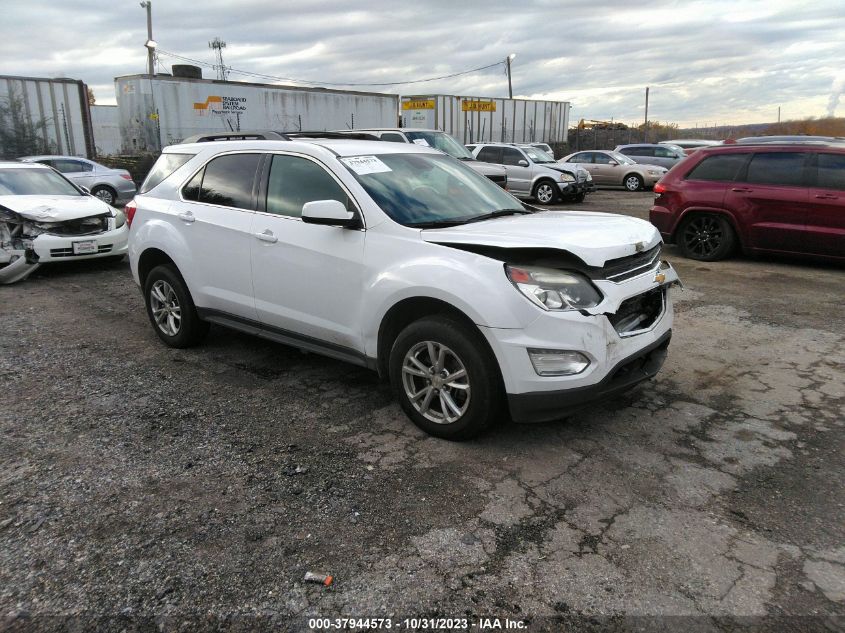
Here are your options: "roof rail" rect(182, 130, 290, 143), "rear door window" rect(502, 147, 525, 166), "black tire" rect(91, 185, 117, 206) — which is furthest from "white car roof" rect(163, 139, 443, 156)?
"rear door window" rect(502, 147, 525, 166)

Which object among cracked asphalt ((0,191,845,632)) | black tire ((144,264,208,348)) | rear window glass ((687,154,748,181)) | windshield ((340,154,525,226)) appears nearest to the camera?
cracked asphalt ((0,191,845,632))

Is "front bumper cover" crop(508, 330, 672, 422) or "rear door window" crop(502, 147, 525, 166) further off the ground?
Answer: "rear door window" crop(502, 147, 525, 166)

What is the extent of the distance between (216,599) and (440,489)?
1.21 metres

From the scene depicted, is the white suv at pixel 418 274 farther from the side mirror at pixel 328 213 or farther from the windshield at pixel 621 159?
the windshield at pixel 621 159

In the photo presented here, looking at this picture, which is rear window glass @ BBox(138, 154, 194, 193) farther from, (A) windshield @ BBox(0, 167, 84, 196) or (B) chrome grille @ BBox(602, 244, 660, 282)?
(A) windshield @ BBox(0, 167, 84, 196)

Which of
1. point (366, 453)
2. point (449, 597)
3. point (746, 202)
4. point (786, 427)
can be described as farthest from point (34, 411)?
point (746, 202)

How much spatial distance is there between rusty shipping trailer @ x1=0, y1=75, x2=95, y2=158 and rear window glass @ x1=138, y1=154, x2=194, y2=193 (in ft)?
54.6

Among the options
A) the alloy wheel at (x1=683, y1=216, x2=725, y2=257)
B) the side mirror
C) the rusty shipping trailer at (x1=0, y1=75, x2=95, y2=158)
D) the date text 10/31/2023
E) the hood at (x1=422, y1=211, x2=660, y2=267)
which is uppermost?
the rusty shipping trailer at (x1=0, y1=75, x2=95, y2=158)

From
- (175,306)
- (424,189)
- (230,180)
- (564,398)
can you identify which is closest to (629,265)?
(564,398)

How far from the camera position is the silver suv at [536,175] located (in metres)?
16.9

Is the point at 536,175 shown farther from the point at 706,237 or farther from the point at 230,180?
the point at 230,180

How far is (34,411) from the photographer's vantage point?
14.1 feet

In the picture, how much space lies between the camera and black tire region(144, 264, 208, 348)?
534 cm

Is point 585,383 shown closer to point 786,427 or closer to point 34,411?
point 786,427
